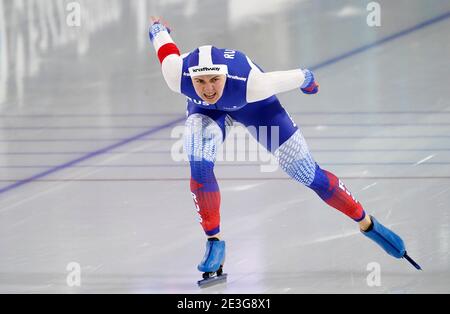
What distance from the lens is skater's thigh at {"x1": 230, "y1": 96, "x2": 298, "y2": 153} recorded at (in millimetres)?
5930

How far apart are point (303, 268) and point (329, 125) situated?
64.0 inches

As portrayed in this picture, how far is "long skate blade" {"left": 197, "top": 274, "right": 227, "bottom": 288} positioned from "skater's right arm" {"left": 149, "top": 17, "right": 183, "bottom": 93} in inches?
33.7

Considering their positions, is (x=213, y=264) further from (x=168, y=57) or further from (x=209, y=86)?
(x=168, y=57)

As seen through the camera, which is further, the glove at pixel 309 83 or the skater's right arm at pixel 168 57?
the glove at pixel 309 83

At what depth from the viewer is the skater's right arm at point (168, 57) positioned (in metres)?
5.83

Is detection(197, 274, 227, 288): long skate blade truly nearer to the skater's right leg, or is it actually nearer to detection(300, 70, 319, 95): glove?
the skater's right leg

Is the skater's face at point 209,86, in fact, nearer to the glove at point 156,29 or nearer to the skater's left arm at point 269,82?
the skater's left arm at point 269,82

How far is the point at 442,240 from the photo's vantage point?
6.25 m

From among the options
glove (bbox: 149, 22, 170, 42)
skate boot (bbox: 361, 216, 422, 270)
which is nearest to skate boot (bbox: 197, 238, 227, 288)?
skate boot (bbox: 361, 216, 422, 270)

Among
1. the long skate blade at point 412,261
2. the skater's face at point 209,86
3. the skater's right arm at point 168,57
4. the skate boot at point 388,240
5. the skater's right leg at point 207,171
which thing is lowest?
the long skate blade at point 412,261

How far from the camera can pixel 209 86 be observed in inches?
226

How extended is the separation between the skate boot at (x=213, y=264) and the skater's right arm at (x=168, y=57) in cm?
72

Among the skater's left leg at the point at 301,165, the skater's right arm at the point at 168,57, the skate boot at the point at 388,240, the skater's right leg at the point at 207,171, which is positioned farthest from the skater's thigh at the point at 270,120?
the skate boot at the point at 388,240

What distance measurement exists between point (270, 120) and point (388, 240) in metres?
0.79
